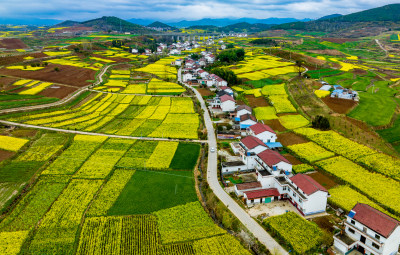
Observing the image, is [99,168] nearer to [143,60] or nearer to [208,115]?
[208,115]

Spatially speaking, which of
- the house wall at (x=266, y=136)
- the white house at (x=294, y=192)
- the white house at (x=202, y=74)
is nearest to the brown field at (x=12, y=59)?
the white house at (x=202, y=74)

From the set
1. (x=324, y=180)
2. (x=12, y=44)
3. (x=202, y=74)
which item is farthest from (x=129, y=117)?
(x=12, y=44)

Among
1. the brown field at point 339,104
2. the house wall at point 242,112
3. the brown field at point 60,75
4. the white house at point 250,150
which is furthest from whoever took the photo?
the brown field at point 60,75

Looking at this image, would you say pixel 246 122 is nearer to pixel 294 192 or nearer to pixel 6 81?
pixel 294 192

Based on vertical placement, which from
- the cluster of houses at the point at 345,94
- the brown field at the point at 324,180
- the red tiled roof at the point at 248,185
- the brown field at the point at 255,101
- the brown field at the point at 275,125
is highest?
the cluster of houses at the point at 345,94

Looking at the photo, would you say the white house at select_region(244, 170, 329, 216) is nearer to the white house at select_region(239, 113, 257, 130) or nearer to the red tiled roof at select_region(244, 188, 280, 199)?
the red tiled roof at select_region(244, 188, 280, 199)

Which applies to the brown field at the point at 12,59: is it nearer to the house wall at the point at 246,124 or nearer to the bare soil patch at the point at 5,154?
the bare soil patch at the point at 5,154
